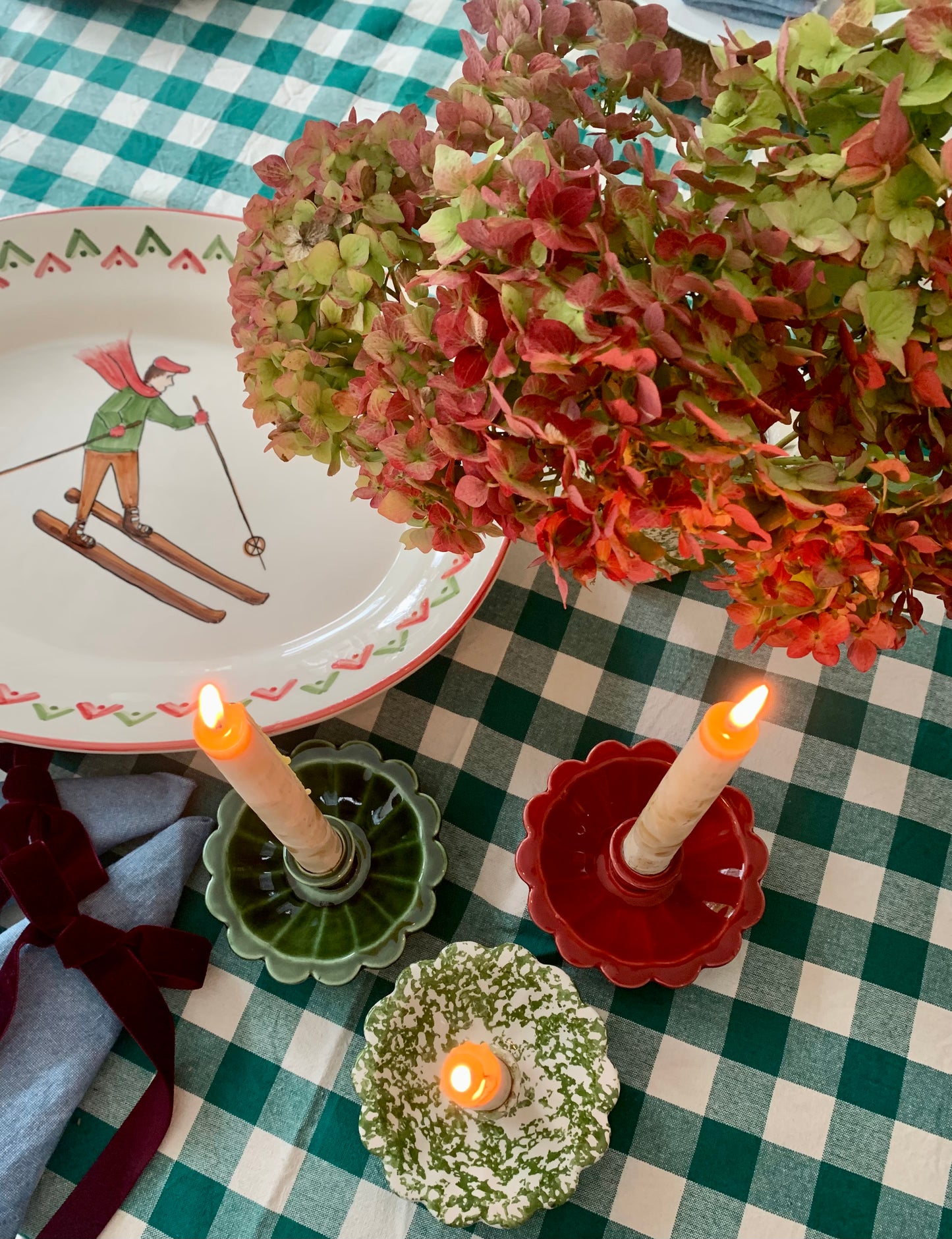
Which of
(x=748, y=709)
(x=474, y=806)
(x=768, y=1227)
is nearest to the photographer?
(x=748, y=709)

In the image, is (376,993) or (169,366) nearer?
→ (376,993)

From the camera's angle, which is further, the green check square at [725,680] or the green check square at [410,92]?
the green check square at [410,92]

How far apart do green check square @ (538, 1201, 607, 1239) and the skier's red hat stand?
2.12ft

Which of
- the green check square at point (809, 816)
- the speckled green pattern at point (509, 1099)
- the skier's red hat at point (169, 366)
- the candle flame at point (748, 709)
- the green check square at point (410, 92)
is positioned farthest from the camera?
the green check square at point (410, 92)

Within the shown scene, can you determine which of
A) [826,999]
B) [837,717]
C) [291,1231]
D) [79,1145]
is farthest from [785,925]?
[79,1145]

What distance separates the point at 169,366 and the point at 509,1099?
0.59m

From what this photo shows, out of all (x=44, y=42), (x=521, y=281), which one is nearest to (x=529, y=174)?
(x=521, y=281)

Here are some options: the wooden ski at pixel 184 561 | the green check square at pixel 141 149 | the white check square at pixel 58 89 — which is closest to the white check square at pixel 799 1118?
the wooden ski at pixel 184 561

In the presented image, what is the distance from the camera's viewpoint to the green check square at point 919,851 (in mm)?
596

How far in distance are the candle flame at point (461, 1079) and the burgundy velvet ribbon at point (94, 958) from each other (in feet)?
0.61

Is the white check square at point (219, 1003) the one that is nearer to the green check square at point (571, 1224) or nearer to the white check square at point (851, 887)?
the green check square at point (571, 1224)

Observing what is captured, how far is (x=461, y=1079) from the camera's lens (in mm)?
481

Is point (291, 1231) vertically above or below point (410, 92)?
below

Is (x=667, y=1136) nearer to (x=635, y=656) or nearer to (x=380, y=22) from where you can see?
(x=635, y=656)
